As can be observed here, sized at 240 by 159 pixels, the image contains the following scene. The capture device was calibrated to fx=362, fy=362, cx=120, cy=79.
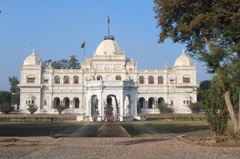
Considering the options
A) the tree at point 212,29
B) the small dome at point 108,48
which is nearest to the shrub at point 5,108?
the small dome at point 108,48

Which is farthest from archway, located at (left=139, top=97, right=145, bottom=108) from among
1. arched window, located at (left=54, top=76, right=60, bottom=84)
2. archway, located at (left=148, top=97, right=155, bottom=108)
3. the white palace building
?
arched window, located at (left=54, top=76, right=60, bottom=84)

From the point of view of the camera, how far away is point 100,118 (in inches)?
1811

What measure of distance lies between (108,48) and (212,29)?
79.0 m

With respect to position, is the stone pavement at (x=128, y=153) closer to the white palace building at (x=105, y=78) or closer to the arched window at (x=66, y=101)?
the white palace building at (x=105, y=78)

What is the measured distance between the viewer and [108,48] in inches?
3834

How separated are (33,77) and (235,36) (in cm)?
8108

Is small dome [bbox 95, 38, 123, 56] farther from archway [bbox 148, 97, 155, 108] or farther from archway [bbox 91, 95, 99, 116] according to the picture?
archway [bbox 91, 95, 99, 116]

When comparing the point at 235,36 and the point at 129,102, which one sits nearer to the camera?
the point at 235,36

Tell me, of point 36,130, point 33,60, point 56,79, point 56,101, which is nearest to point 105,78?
point 56,79

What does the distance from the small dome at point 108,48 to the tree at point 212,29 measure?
76.1 meters

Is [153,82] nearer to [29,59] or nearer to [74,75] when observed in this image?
[74,75]

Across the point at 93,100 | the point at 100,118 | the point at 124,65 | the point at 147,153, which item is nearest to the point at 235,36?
the point at 147,153

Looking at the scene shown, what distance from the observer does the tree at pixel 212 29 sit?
58.0 feet

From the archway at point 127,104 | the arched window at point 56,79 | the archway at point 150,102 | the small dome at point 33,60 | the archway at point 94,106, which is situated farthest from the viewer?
the archway at point 150,102
